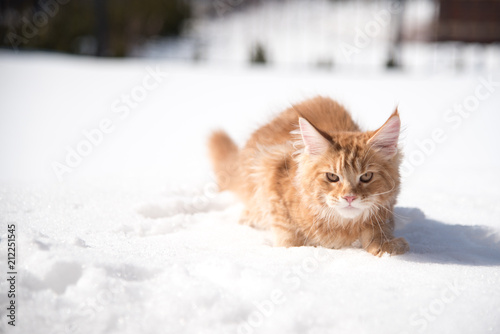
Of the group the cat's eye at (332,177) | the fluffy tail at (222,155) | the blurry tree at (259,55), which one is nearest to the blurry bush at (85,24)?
the blurry tree at (259,55)

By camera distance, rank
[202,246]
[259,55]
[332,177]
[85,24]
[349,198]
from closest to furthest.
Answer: [349,198] < [332,177] < [202,246] < [259,55] < [85,24]

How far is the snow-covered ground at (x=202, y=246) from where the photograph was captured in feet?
4.82

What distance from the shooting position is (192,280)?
1617 mm

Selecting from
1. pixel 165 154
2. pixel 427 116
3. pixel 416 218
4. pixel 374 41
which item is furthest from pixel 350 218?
pixel 374 41

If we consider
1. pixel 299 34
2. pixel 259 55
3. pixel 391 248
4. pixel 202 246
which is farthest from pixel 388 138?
pixel 299 34

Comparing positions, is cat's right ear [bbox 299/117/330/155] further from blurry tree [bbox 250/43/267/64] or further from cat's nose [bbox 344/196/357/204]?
blurry tree [bbox 250/43/267/64]

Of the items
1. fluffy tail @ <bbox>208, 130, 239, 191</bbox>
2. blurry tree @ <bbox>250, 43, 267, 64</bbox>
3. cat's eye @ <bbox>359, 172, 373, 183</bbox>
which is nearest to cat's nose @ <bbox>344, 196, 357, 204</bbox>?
cat's eye @ <bbox>359, 172, 373, 183</bbox>

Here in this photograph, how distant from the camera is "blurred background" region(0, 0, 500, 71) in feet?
27.0

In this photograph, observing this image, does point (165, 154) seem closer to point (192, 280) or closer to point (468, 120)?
point (192, 280)

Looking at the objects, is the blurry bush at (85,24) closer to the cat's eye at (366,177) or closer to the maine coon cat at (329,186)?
the maine coon cat at (329,186)

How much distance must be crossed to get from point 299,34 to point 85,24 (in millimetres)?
4625

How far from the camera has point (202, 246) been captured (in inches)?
81.9

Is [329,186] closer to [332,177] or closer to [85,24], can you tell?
[332,177]

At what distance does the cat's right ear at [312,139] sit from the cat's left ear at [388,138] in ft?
0.68
